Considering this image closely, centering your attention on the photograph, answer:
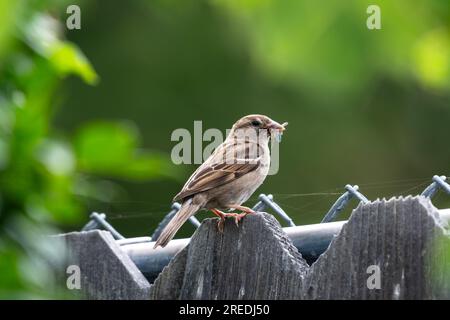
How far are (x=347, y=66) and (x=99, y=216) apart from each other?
2496 millimetres

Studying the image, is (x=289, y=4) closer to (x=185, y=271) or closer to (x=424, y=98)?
(x=424, y=98)

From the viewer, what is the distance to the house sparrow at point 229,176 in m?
3.62

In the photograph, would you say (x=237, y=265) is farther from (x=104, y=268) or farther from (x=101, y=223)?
(x=101, y=223)

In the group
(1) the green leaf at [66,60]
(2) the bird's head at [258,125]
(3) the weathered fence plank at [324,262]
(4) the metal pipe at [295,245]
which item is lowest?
(3) the weathered fence plank at [324,262]

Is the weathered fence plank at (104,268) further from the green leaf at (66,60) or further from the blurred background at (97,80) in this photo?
the green leaf at (66,60)

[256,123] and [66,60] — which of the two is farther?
[256,123]

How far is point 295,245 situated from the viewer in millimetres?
2389

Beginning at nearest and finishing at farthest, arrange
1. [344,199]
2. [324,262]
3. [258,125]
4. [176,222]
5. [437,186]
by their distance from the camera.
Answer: [324,262]
[437,186]
[344,199]
[176,222]
[258,125]

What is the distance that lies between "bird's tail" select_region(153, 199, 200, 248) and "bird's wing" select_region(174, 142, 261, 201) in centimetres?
6

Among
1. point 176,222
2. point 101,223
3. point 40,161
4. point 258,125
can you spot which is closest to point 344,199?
point 176,222

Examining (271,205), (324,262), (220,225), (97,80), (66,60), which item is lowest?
(324,262)

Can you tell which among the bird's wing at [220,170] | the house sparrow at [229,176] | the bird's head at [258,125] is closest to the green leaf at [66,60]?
the house sparrow at [229,176]

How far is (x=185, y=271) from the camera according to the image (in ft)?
8.32

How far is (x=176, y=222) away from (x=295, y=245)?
0.95 m
